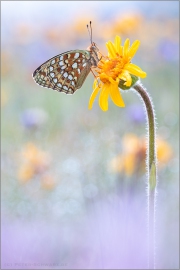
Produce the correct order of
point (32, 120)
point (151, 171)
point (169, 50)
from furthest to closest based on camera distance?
point (169, 50) → point (32, 120) → point (151, 171)

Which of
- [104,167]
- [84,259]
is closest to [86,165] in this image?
[104,167]

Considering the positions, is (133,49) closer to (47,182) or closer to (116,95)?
(116,95)

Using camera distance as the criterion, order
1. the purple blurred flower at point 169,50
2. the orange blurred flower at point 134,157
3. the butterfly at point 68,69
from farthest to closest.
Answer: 1. the purple blurred flower at point 169,50
2. the orange blurred flower at point 134,157
3. the butterfly at point 68,69

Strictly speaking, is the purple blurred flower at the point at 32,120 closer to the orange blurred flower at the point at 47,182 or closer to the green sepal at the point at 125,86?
the orange blurred flower at the point at 47,182

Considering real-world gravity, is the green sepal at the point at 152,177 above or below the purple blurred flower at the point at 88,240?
above

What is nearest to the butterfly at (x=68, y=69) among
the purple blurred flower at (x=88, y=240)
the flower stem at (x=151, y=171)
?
the flower stem at (x=151, y=171)

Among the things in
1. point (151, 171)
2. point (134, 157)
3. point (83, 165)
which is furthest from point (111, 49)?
point (83, 165)

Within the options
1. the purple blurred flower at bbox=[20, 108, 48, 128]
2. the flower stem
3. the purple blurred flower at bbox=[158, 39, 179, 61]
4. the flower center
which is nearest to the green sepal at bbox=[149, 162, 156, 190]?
the flower stem
